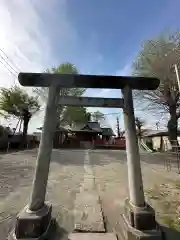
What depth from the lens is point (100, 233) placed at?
3000 millimetres

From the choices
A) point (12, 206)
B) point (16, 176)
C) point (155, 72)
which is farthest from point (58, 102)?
point (155, 72)

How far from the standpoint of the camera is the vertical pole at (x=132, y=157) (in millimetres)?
3077

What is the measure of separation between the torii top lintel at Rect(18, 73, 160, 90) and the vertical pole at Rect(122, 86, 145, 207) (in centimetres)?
18

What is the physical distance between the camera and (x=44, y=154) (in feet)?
10.4

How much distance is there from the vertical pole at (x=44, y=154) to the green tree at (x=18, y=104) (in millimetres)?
24029

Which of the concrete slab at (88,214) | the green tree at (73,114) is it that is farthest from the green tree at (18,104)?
the concrete slab at (88,214)

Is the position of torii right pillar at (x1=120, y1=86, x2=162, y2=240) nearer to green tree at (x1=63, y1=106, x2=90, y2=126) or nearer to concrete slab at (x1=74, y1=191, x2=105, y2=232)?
concrete slab at (x1=74, y1=191, x2=105, y2=232)

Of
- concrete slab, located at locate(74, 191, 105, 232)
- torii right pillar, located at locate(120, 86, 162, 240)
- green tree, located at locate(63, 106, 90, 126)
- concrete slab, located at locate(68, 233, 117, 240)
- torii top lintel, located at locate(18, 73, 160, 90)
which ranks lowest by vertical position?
concrete slab, located at locate(68, 233, 117, 240)

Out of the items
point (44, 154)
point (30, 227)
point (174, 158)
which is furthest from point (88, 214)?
point (174, 158)

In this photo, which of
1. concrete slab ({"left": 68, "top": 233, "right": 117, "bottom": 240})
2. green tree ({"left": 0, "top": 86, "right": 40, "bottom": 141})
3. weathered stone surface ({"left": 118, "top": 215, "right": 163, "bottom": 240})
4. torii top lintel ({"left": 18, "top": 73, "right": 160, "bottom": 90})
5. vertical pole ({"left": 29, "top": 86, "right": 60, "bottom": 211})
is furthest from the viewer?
green tree ({"left": 0, "top": 86, "right": 40, "bottom": 141})

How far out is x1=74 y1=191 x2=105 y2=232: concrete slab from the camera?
3182 millimetres

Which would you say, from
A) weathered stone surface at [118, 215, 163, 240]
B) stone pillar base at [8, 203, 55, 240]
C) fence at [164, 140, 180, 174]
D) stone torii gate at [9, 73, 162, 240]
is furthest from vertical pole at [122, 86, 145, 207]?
fence at [164, 140, 180, 174]

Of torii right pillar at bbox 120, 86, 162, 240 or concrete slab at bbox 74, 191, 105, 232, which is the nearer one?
torii right pillar at bbox 120, 86, 162, 240

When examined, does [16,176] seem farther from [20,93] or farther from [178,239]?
[20,93]
